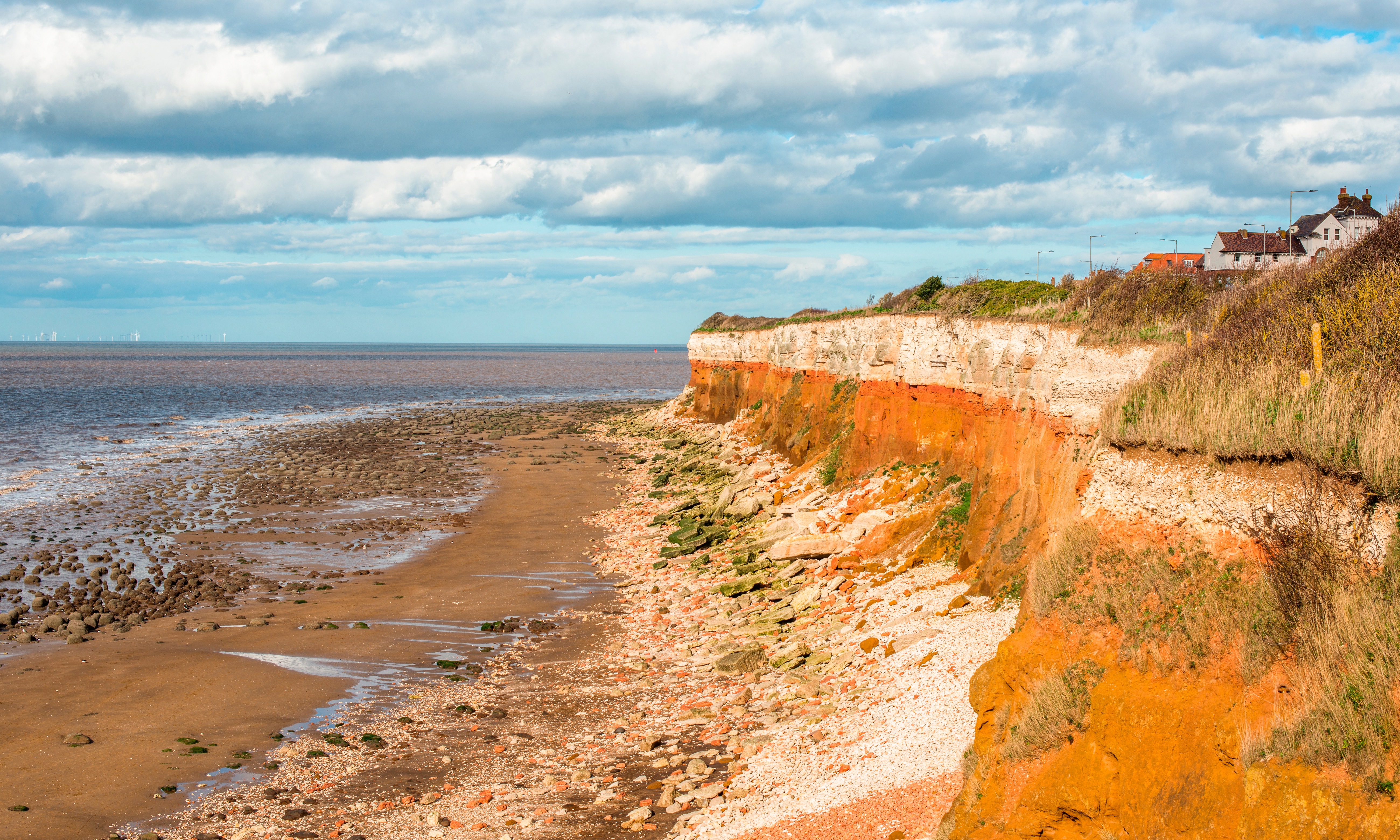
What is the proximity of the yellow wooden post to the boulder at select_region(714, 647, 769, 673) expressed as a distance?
9171 millimetres

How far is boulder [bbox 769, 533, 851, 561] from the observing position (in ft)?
63.3

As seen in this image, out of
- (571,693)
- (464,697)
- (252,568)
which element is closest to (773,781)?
(571,693)

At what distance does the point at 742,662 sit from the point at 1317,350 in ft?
31.1

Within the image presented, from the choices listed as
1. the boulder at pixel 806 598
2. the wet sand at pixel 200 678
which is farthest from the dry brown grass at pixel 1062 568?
the wet sand at pixel 200 678

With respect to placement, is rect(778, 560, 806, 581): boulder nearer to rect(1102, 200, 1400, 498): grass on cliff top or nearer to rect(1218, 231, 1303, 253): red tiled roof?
rect(1102, 200, 1400, 498): grass on cliff top

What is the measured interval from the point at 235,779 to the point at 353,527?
18.2m

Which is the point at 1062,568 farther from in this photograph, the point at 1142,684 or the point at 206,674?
the point at 206,674

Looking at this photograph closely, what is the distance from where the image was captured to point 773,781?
1082 centimetres

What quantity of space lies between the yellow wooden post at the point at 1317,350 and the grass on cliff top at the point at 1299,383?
0.08 metres

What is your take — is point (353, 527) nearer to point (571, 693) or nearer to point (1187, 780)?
point (571, 693)

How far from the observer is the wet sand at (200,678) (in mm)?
12062

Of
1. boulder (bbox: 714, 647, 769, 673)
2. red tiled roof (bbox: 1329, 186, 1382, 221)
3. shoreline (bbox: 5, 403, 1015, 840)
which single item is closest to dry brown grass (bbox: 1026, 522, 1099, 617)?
shoreline (bbox: 5, 403, 1015, 840)

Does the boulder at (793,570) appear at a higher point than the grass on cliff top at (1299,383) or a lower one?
lower

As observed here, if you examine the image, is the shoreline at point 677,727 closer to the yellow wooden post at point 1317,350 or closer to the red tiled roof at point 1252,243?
the yellow wooden post at point 1317,350
